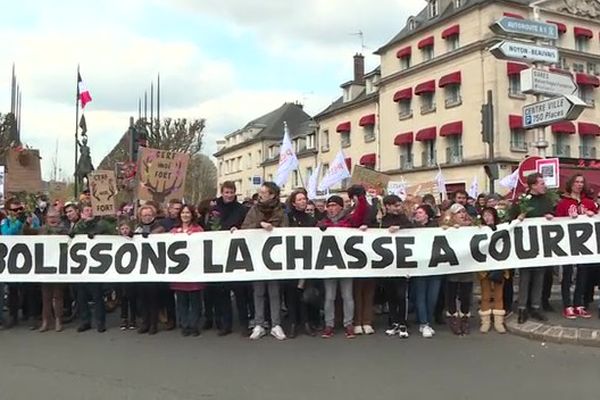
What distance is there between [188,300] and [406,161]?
3682cm

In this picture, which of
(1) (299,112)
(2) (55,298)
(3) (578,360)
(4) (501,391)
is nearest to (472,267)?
(3) (578,360)

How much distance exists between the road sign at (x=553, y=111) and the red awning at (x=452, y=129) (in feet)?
87.5

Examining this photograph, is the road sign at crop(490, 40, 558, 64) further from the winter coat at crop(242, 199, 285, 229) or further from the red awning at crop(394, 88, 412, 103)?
the red awning at crop(394, 88, 412, 103)

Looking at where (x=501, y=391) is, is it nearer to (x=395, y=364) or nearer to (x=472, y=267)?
(x=395, y=364)

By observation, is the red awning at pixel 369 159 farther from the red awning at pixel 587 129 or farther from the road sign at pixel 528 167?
the road sign at pixel 528 167

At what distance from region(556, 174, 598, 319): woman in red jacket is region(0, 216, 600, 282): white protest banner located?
18 cm

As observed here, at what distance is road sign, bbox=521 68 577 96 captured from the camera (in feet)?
38.0

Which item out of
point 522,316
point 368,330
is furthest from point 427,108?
point 368,330

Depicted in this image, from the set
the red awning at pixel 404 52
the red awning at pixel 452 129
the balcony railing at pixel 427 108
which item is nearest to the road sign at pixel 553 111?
the red awning at pixel 452 129

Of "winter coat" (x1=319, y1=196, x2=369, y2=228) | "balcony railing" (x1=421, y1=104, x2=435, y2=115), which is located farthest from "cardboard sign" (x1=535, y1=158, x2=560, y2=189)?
"balcony railing" (x1=421, y1=104, x2=435, y2=115)

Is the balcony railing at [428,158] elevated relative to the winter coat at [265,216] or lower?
elevated

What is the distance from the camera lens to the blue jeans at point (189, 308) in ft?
28.1

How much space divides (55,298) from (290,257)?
337cm

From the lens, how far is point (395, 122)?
149 ft
